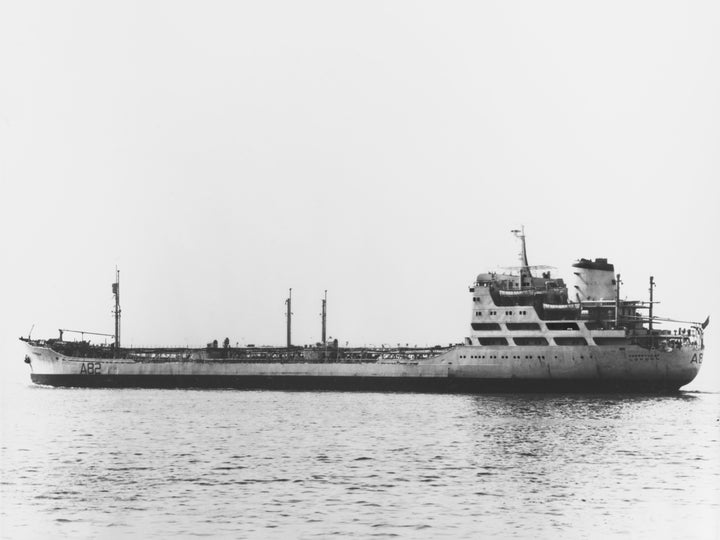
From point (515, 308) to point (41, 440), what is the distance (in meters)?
33.4

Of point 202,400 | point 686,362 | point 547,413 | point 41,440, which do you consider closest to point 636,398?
point 686,362

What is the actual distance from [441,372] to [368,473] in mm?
38458

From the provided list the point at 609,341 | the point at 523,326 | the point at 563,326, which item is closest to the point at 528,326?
the point at 523,326

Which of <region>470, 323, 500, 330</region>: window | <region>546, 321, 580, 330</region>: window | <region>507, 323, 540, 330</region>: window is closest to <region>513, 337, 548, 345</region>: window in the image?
<region>507, 323, 540, 330</region>: window

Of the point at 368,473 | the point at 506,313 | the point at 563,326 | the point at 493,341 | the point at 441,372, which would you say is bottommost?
the point at 368,473

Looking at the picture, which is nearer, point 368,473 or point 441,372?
point 368,473

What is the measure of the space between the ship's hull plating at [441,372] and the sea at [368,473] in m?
8.22

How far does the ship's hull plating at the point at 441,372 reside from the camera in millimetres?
62625

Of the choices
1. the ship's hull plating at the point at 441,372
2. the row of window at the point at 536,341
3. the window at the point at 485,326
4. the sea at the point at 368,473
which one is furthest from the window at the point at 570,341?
the sea at the point at 368,473

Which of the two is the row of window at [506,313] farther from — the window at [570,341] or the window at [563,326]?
the window at [570,341]

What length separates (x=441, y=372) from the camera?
2704 inches

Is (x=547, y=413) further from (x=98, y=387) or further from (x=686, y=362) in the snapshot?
(x=98, y=387)

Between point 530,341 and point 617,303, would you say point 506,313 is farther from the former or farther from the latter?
point 617,303

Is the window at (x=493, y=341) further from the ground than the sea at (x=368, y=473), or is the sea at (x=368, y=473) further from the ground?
the window at (x=493, y=341)
